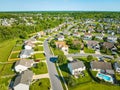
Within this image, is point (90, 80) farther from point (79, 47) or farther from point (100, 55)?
point (79, 47)

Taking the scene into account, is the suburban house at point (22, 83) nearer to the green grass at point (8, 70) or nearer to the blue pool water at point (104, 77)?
the green grass at point (8, 70)

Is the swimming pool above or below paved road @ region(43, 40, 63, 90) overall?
A: above

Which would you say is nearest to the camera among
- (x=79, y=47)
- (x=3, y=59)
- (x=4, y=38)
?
(x=3, y=59)

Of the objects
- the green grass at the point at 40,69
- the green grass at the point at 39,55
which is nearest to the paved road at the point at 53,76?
the green grass at the point at 40,69

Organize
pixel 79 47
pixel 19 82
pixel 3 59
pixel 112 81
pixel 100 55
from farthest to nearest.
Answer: pixel 79 47
pixel 100 55
pixel 3 59
pixel 112 81
pixel 19 82

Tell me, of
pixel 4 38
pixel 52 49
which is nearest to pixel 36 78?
pixel 52 49

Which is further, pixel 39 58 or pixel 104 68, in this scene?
pixel 39 58

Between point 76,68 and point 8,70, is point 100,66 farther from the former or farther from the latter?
point 8,70

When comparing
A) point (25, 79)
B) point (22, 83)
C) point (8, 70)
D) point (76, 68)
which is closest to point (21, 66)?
point (8, 70)

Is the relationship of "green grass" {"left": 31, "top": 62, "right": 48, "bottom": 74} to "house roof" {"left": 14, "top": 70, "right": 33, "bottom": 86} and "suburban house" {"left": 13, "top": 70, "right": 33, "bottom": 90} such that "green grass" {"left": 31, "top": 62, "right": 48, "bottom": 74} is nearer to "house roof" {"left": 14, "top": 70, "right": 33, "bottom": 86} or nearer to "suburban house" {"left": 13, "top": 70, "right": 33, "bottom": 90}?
"house roof" {"left": 14, "top": 70, "right": 33, "bottom": 86}

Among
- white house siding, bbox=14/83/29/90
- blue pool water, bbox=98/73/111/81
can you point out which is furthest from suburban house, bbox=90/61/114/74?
white house siding, bbox=14/83/29/90

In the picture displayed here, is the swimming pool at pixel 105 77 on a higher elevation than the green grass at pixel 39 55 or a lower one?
higher
